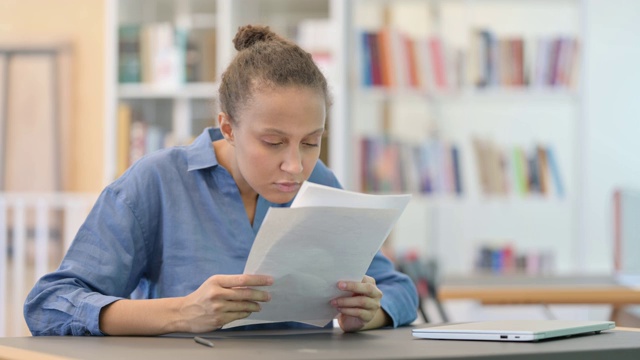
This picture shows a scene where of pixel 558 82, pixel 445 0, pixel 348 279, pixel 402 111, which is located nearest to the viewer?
pixel 348 279

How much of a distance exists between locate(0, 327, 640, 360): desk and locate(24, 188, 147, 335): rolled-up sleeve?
0.06m

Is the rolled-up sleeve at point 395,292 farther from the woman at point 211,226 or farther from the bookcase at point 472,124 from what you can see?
the bookcase at point 472,124

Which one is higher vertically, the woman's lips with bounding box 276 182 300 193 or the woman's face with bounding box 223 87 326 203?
the woman's face with bounding box 223 87 326 203

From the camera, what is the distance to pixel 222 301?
1.38 meters

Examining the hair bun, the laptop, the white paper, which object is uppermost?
the hair bun

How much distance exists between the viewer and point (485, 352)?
46.6 inches

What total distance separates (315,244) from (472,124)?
378 cm

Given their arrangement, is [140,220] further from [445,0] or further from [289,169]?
[445,0]

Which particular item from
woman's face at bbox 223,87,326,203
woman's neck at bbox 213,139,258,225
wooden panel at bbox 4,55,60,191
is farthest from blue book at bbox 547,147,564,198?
wooden panel at bbox 4,55,60,191

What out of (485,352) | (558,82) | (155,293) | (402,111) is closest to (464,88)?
(558,82)

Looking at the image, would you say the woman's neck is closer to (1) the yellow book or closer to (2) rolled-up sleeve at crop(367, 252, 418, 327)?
(2) rolled-up sleeve at crop(367, 252, 418, 327)

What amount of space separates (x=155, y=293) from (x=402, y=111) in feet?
10.9

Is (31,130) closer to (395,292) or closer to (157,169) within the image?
(157,169)

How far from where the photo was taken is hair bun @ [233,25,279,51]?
5.65 feet
